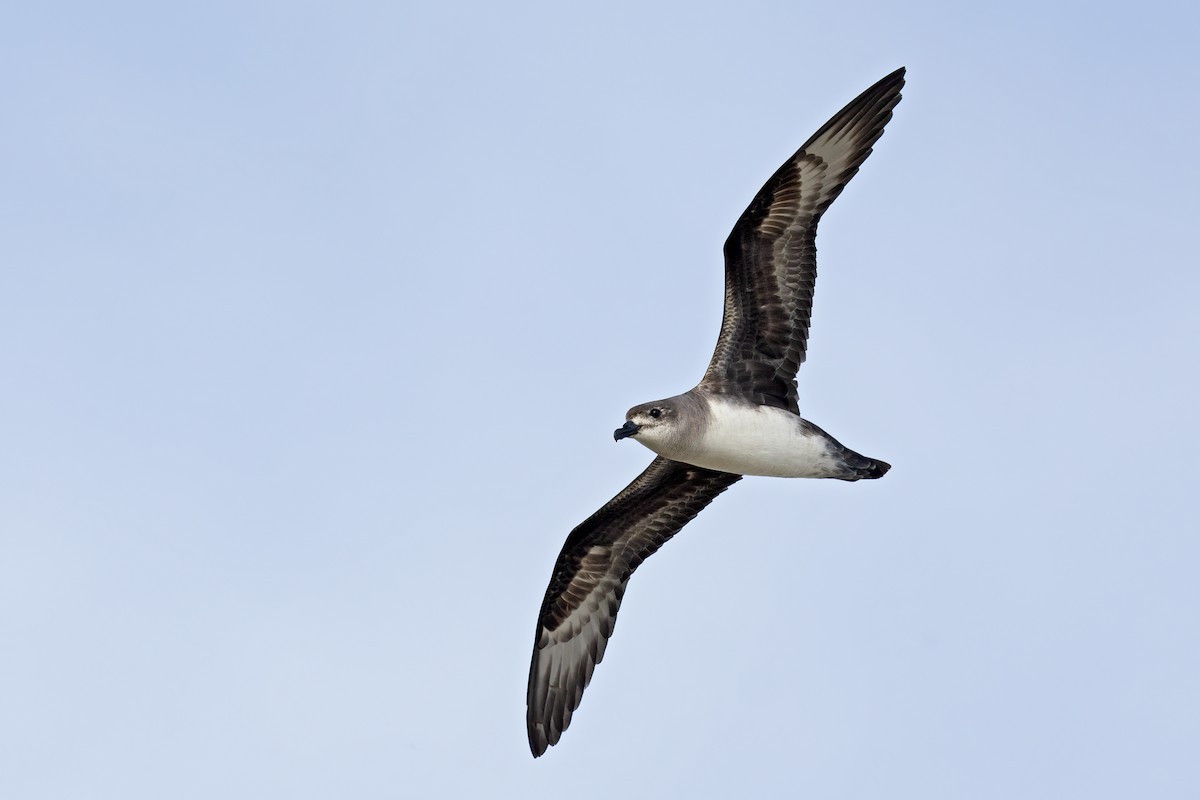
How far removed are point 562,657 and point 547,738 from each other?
3.28ft

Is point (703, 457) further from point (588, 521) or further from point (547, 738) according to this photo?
point (547, 738)

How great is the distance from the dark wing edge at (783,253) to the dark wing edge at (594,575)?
1533mm

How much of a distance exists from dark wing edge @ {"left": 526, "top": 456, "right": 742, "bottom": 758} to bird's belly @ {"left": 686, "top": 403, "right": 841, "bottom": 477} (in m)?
1.23

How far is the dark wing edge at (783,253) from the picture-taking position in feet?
58.1

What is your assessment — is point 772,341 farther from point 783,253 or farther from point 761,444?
point 761,444

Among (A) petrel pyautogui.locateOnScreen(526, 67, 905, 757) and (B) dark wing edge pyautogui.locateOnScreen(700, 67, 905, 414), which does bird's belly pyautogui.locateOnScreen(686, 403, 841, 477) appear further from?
(B) dark wing edge pyautogui.locateOnScreen(700, 67, 905, 414)

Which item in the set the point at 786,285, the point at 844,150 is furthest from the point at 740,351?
the point at 844,150

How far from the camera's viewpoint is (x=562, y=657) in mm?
19594

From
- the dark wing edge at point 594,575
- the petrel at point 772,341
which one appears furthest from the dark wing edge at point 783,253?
the dark wing edge at point 594,575

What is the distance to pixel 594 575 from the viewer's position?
19.4 meters

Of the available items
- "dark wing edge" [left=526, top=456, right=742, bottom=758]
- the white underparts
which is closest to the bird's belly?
the white underparts

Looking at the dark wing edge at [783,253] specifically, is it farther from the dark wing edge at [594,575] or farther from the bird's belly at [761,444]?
the dark wing edge at [594,575]

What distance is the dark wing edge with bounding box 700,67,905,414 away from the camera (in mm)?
17703

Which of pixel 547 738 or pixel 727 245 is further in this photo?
pixel 547 738
